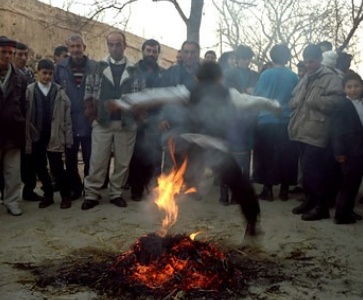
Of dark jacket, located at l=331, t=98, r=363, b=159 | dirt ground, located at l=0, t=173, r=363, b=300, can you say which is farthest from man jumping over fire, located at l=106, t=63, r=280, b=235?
dark jacket, located at l=331, t=98, r=363, b=159

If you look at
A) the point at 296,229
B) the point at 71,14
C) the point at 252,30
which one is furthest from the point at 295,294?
the point at 252,30

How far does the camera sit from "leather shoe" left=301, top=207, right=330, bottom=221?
5797 mm

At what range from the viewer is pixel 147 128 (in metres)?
6.80

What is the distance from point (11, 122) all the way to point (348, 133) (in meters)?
4.29

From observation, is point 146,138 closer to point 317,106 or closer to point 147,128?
point 147,128

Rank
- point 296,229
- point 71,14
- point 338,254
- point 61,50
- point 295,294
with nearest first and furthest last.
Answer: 1. point 295,294
2. point 338,254
3. point 296,229
4. point 61,50
5. point 71,14

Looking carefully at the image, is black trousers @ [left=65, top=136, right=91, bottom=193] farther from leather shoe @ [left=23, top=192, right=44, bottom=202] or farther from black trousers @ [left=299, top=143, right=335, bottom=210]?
black trousers @ [left=299, top=143, right=335, bottom=210]

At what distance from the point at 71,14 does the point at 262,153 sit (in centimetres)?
962

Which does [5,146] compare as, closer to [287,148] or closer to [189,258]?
[189,258]

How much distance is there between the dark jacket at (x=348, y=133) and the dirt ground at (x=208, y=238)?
0.92 metres

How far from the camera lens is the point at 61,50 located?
26.6 ft

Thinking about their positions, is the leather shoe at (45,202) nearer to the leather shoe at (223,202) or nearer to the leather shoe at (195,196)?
the leather shoe at (195,196)

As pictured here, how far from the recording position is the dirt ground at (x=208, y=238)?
12.5 feet

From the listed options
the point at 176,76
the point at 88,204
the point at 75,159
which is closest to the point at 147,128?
the point at 176,76
